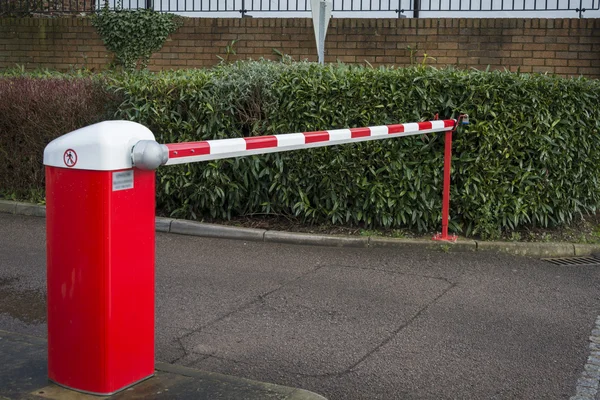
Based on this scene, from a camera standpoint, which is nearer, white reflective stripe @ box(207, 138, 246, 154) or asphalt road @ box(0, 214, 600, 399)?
white reflective stripe @ box(207, 138, 246, 154)

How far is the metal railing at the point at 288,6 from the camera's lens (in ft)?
34.3

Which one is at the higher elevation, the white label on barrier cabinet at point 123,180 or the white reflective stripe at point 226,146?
the white reflective stripe at point 226,146

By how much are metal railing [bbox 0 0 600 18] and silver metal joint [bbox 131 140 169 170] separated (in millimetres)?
8253

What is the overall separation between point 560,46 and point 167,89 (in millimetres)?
5364

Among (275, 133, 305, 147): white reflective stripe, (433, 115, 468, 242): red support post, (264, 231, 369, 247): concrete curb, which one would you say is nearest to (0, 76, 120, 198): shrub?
(264, 231, 369, 247): concrete curb

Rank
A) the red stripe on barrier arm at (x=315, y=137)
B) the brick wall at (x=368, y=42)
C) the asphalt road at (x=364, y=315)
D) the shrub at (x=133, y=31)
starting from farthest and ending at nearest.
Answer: the shrub at (x=133, y=31)
the brick wall at (x=368, y=42)
the red stripe on barrier arm at (x=315, y=137)
the asphalt road at (x=364, y=315)

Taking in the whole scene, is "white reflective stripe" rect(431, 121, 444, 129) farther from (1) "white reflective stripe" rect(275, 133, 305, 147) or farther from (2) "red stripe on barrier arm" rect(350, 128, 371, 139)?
(1) "white reflective stripe" rect(275, 133, 305, 147)

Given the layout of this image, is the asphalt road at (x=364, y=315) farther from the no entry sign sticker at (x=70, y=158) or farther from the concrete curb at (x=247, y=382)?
the no entry sign sticker at (x=70, y=158)

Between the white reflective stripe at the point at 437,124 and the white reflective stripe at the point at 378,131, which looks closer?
the white reflective stripe at the point at 378,131

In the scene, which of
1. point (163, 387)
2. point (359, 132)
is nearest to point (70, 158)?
point (163, 387)

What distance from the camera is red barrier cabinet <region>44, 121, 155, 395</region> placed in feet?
10.6

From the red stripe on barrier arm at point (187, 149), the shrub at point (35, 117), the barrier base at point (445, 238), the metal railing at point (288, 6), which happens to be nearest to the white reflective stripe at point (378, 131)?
the barrier base at point (445, 238)

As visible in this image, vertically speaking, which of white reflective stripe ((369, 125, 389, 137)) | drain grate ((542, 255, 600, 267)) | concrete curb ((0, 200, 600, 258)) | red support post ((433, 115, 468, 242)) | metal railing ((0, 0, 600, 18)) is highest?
metal railing ((0, 0, 600, 18))

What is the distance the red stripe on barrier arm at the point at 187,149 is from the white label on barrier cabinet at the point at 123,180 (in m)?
0.24
